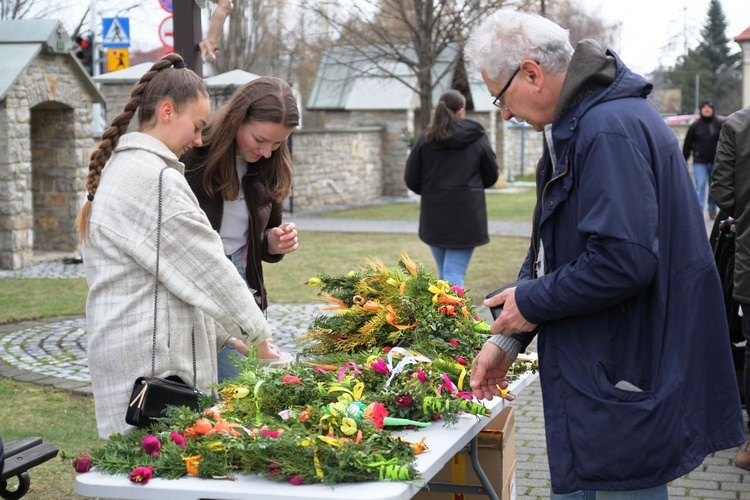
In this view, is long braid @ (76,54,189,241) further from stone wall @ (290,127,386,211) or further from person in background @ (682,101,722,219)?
stone wall @ (290,127,386,211)

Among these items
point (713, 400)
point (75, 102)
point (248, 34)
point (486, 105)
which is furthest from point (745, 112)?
point (248, 34)

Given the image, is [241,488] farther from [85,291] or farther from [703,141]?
[703,141]

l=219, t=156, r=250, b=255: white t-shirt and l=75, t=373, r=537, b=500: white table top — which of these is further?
l=219, t=156, r=250, b=255: white t-shirt

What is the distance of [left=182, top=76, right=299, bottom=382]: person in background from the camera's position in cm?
382

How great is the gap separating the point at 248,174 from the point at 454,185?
4.55 m

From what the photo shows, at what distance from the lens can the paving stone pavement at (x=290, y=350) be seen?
17.0 ft

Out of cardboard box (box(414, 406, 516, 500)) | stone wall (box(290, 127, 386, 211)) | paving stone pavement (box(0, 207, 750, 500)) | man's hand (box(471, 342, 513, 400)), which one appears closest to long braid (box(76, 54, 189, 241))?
man's hand (box(471, 342, 513, 400))

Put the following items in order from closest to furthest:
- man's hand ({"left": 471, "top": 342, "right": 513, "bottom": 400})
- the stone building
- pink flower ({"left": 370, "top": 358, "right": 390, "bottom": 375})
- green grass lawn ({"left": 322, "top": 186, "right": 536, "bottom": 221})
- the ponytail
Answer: man's hand ({"left": 471, "top": 342, "right": 513, "bottom": 400})
pink flower ({"left": 370, "top": 358, "right": 390, "bottom": 375})
the ponytail
the stone building
green grass lawn ({"left": 322, "top": 186, "right": 536, "bottom": 221})

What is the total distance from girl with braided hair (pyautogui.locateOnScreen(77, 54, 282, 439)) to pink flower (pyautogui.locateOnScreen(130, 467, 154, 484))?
0.58 metres

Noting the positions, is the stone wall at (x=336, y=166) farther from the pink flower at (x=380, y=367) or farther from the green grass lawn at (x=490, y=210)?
the pink flower at (x=380, y=367)

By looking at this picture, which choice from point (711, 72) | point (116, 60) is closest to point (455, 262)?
point (116, 60)

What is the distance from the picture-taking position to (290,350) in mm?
7500

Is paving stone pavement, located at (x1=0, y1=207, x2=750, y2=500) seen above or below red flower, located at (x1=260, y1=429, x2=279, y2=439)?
below

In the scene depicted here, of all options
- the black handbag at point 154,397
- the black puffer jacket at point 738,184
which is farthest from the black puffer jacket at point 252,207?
the black puffer jacket at point 738,184
